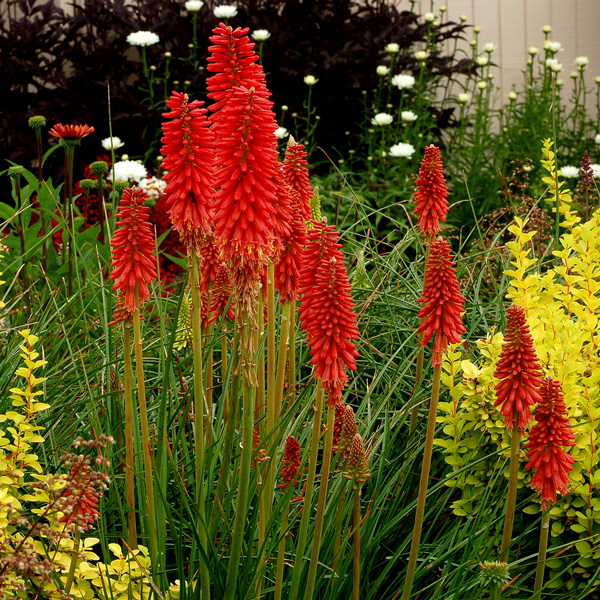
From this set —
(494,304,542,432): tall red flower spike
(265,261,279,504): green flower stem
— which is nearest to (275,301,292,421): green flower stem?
(265,261,279,504): green flower stem

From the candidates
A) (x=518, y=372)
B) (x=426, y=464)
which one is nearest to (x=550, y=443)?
(x=518, y=372)

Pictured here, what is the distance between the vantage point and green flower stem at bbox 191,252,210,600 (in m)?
2.03

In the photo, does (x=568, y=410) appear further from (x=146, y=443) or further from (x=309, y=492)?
(x=146, y=443)

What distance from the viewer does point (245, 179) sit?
1.92 m

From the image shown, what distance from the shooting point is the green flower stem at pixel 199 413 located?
→ 2.03m

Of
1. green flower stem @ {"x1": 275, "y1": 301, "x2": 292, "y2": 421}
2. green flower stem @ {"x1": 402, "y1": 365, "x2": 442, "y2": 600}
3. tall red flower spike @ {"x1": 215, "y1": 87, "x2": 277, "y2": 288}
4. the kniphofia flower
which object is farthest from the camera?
green flower stem @ {"x1": 275, "y1": 301, "x2": 292, "y2": 421}

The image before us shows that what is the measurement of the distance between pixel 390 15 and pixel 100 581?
7485 mm

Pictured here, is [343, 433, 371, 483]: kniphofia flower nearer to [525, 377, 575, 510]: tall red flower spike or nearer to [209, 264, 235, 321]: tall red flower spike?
[525, 377, 575, 510]: tall red flower spike

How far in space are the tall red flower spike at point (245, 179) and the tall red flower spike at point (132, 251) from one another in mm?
344

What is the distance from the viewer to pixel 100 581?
234 centimetres

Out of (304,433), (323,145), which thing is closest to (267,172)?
(304,433)

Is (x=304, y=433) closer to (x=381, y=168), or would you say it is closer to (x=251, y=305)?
(x=251, y=305)

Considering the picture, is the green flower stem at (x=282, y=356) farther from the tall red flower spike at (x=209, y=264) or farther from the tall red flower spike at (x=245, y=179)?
the tall red flower spike at (x=245, y=179)

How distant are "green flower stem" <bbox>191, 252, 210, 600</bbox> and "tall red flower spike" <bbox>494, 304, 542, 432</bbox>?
0.79 metres
